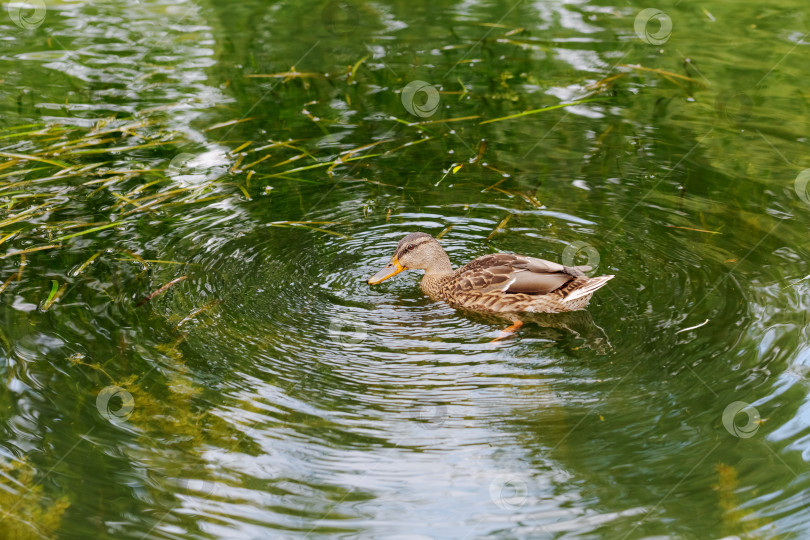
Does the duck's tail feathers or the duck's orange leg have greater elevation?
the duck's tail feathers

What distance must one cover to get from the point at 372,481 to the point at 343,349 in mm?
1321

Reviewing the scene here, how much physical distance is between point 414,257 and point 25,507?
3279 millimetres

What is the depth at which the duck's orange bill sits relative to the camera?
6.65m

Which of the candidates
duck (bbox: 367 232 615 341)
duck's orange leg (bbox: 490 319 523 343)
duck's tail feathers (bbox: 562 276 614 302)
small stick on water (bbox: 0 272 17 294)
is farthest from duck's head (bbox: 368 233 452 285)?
small stick on water (bbox: 0 272 17 294)

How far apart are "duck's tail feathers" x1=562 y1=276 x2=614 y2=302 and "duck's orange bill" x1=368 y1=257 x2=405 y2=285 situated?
1.36 meters

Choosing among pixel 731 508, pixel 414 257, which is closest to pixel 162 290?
pixel 414 257

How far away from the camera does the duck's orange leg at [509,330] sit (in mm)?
5927

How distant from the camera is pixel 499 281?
631 centimetres

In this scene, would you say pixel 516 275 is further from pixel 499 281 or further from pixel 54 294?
pixel 54 294

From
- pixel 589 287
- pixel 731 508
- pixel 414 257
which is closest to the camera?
pixel 731 508

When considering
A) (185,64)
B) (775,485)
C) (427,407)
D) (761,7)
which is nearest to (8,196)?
(185,64)

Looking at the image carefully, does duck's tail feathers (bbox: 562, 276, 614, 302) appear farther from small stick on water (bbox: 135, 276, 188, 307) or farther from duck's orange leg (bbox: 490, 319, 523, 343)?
small stick on water (bbox: 135, 276, 188, 307)

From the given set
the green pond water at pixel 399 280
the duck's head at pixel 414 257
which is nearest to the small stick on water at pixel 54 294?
the green pond water at pixel 399 280

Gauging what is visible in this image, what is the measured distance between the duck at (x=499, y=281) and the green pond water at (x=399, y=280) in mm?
169
